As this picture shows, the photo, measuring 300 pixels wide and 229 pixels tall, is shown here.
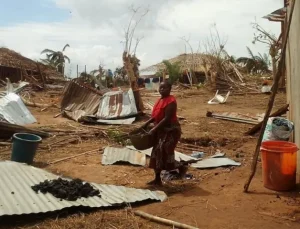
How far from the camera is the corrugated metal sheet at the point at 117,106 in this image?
40.3 feet

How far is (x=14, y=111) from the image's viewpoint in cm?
1227

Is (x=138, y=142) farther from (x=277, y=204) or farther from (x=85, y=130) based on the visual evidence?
(x=85, y=130)

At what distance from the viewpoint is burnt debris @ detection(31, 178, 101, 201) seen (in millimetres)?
4391

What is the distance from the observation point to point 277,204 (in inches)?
177

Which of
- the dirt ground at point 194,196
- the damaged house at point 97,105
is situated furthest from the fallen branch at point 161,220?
the damaged house at point 97,105

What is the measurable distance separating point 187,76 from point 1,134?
21.2 metres

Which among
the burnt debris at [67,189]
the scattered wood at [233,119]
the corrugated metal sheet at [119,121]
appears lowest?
the burnt debris at [67,189]

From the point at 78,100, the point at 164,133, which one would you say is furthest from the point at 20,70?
the point at 164,133

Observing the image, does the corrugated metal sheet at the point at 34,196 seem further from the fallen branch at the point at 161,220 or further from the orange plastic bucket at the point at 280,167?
the orange plastic bucket at the point at 280,167

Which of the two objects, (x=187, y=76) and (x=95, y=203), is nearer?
(x=95, y=203)

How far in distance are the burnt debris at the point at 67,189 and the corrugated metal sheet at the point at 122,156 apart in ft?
7.05

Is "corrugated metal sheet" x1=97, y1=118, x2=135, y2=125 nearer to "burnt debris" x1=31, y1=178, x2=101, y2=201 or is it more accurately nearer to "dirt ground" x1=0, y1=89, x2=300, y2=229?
"dirt ground" x1=0, y1=89, x2=300, y2=229

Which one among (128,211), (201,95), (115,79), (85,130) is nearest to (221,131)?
(85,130)

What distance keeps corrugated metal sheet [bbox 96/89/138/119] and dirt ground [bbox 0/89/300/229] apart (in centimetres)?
310
